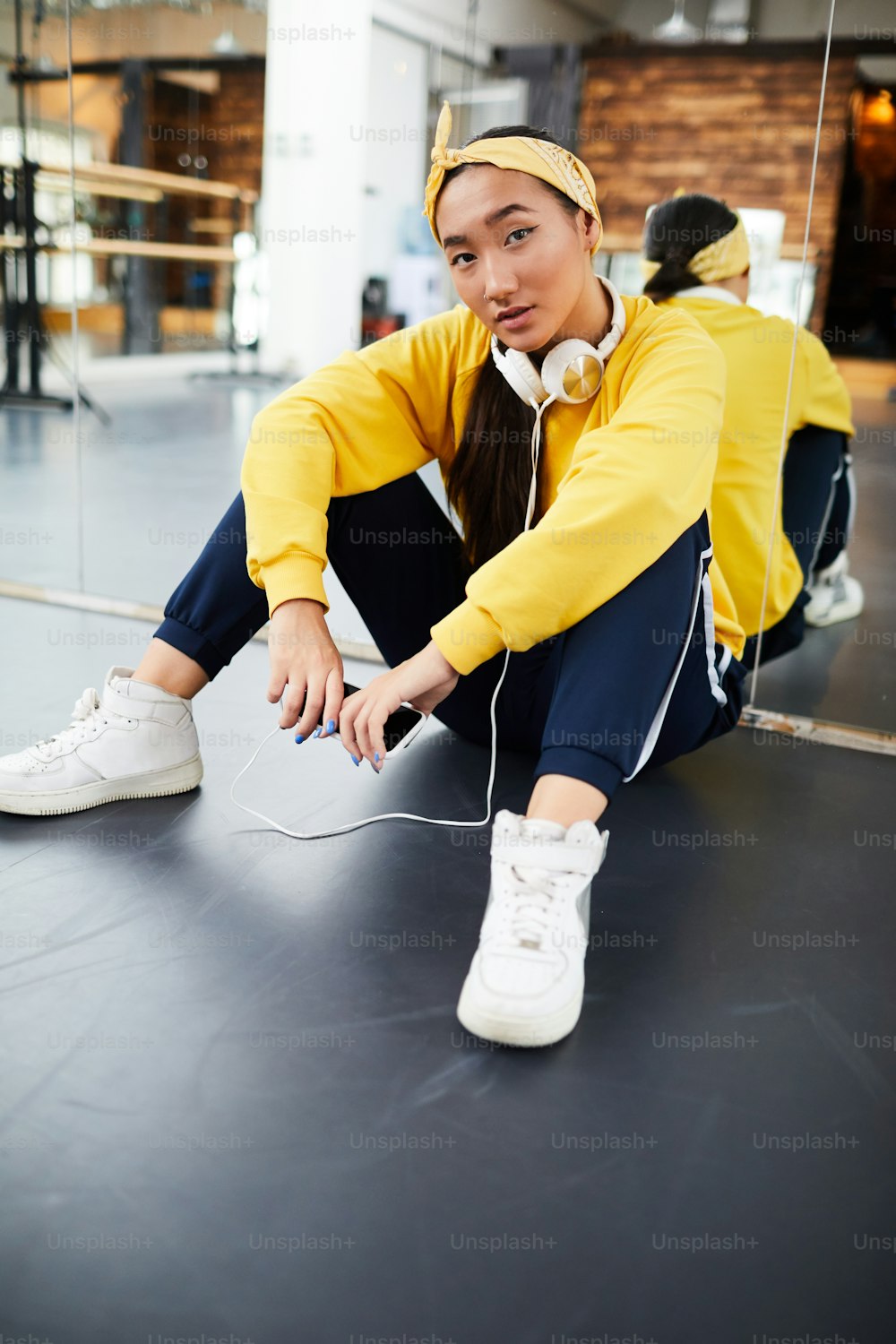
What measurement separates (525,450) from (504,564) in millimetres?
329

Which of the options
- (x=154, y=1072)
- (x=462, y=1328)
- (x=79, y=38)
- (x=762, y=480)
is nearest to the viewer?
(x=462, y=1328)

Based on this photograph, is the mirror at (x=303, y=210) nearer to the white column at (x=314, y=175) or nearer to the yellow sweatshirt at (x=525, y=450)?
the white column at (x=314, y=175)

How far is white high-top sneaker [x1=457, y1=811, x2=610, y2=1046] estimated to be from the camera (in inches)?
46.1

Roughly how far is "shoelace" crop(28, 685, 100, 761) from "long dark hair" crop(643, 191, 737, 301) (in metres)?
1.14

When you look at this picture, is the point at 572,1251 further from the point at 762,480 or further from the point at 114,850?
the point at 762,480

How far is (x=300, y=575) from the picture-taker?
1.47 metres

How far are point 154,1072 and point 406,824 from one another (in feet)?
2.12

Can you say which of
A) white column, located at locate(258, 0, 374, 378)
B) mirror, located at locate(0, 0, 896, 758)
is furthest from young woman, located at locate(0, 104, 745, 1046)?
A: white column, located at locate(258, 0, 374, 378)

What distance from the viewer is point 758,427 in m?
2.06

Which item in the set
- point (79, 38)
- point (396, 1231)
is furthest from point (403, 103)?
point (396, 1231)

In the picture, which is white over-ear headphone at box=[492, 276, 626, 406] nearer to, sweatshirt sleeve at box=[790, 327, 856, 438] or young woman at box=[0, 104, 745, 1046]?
young woman at box=[0, 104, 745, 1046]

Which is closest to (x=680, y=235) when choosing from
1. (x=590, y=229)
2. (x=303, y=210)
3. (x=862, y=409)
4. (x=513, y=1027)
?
(x=862, y=409)

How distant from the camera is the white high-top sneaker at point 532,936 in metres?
1.17

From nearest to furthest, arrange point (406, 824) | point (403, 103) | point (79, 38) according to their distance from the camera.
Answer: point (406, 824)
point (403, 103)
point (79, 38)
